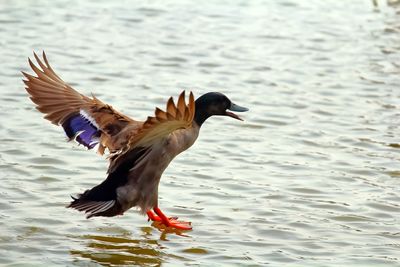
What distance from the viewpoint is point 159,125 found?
6559mm

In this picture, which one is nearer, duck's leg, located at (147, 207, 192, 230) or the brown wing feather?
the brown wing feather

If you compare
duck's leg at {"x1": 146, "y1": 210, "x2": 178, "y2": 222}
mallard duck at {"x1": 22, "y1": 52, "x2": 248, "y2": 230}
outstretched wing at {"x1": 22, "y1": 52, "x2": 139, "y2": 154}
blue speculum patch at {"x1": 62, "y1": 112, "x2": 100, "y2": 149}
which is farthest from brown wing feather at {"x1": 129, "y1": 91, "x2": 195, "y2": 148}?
duck's leg at {"x1": 146, "y1": 210, "x2": 178, "y2": 222}

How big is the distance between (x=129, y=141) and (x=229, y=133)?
321cm

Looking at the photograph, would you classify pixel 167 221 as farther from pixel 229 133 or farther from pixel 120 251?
pixel 229 133

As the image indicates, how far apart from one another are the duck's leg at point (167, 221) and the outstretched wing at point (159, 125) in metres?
0.50

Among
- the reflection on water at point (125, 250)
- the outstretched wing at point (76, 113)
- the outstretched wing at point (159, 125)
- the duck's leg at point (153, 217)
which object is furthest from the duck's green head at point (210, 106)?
the reflection on water at point (125, 250)

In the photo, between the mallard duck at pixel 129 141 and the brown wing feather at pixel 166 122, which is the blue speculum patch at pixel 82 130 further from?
the brown wing feather at pixel 166 122

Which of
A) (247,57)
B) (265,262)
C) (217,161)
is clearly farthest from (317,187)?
(247,57)

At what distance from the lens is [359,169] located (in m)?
8.91

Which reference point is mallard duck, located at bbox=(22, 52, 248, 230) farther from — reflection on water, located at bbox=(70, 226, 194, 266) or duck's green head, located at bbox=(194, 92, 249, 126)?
reflection on water, located at bbox=(70, 226, 194, 266)

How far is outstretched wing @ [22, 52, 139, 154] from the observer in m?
7.38

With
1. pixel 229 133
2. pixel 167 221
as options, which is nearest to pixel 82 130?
pixel 167 221

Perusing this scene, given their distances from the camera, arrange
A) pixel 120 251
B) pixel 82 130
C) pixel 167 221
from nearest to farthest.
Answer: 1. pixel 120 251
2. pixel 167 221
3. pixel 82 130

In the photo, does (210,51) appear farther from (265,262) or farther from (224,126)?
(265,262)
